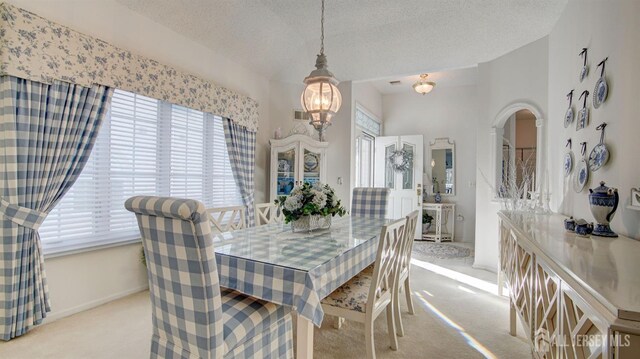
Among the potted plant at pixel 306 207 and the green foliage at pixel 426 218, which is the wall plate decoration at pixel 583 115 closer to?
the potted plant at pixel 306 207

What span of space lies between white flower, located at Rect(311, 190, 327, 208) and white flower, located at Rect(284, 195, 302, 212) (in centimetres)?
10

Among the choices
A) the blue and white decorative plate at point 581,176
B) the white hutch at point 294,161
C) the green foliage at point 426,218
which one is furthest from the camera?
the green foliage at point 426,218

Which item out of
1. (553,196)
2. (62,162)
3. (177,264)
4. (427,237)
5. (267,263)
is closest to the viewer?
(177,264)

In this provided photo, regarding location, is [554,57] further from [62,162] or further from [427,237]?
[62,162]

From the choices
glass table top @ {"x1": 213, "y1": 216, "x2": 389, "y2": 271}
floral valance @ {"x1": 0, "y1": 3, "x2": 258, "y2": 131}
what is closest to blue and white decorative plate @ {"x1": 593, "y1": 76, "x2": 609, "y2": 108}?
glass table top @ {"x1": 213, "y1": 216, "x2": 389, "y2": 271}

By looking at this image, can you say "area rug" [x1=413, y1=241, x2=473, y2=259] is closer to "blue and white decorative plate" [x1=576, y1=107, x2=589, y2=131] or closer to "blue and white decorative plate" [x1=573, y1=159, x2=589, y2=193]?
"blue and white decorative plate" [x1=573, y1=159, x2=589, y2=193]

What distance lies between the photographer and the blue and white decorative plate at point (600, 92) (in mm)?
1843

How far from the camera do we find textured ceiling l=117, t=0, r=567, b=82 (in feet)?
10.2

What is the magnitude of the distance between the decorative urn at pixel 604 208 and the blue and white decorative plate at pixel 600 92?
645mm

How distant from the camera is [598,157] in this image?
1.88m

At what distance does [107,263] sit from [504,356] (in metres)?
3.25

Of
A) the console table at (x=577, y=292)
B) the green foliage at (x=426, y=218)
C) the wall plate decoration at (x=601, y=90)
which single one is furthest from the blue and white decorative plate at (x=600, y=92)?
the green foliage at (x=426, y=218)

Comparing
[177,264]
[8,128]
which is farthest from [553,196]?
[8,128]

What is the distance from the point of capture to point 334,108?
7.84ft
